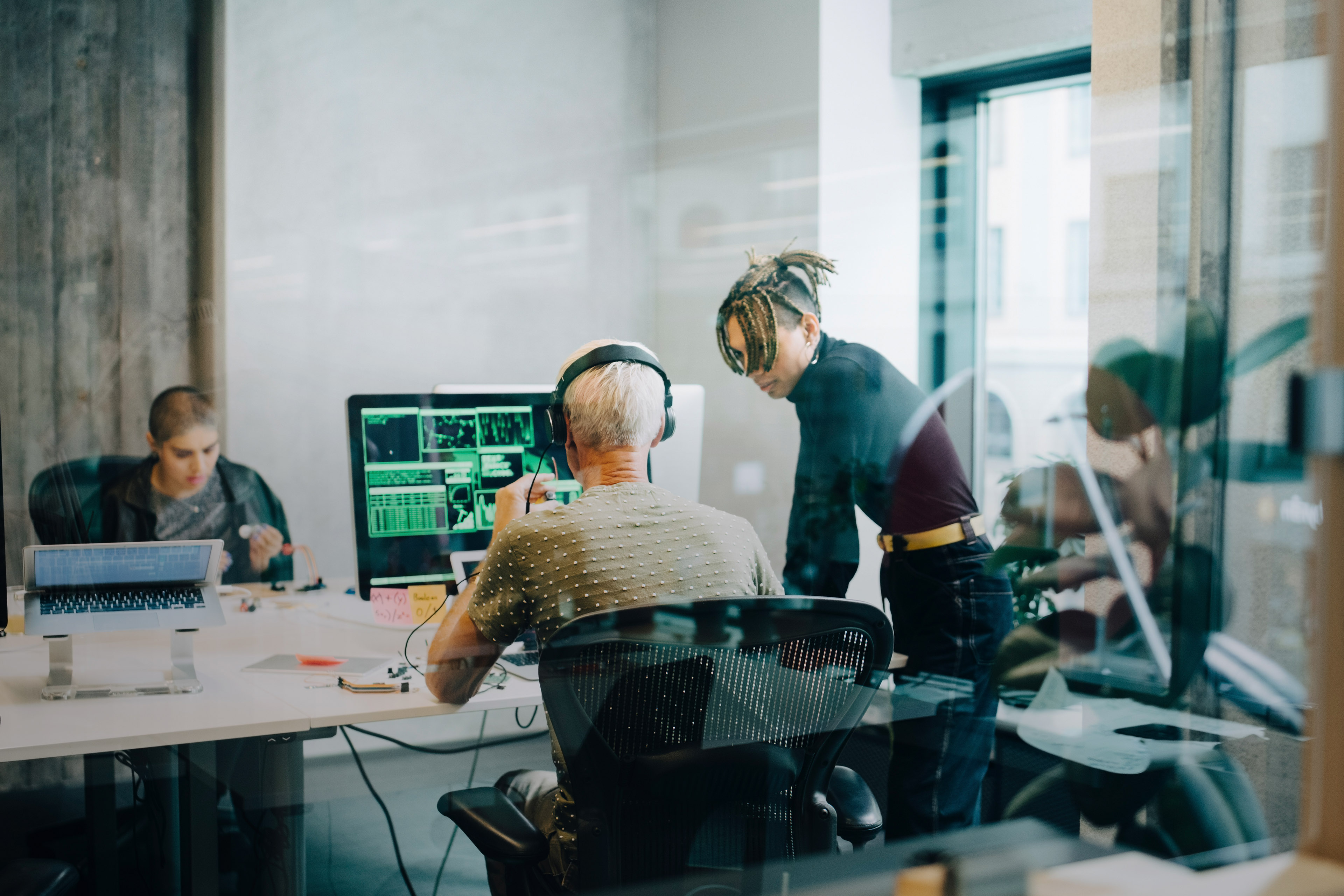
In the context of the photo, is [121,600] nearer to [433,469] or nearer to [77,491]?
[433,469]

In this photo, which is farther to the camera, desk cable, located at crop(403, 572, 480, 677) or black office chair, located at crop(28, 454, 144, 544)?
black office chair, located at crop(28, 454, 144, 544)

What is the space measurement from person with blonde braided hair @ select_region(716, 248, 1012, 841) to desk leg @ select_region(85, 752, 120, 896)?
122cm

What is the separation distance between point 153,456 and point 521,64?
1.66m

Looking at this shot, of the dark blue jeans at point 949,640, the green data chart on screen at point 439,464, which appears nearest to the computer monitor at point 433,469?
the green data chart on screen at point 439,464

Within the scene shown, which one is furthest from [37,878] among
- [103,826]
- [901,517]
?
[901,517]

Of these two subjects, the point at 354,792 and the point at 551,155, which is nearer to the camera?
the point at 354,792

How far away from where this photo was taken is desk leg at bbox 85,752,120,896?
5.67 feet

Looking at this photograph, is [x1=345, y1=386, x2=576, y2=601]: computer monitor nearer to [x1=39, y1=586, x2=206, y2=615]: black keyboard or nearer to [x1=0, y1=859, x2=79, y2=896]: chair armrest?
[x1=39, y1=586, x2=206, y2=615]: black keyboard

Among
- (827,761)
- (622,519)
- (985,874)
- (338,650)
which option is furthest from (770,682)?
(338,650)

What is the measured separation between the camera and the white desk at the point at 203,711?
4.43ft

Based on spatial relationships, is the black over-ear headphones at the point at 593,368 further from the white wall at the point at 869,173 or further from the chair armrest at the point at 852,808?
the white wall at the point at 869,173

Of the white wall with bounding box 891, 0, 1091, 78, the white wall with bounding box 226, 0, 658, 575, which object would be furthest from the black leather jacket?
the white wall with bounding box 891, 0, 1091, 78

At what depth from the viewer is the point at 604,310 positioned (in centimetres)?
345

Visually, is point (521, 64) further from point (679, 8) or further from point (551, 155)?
point (679, 8)
